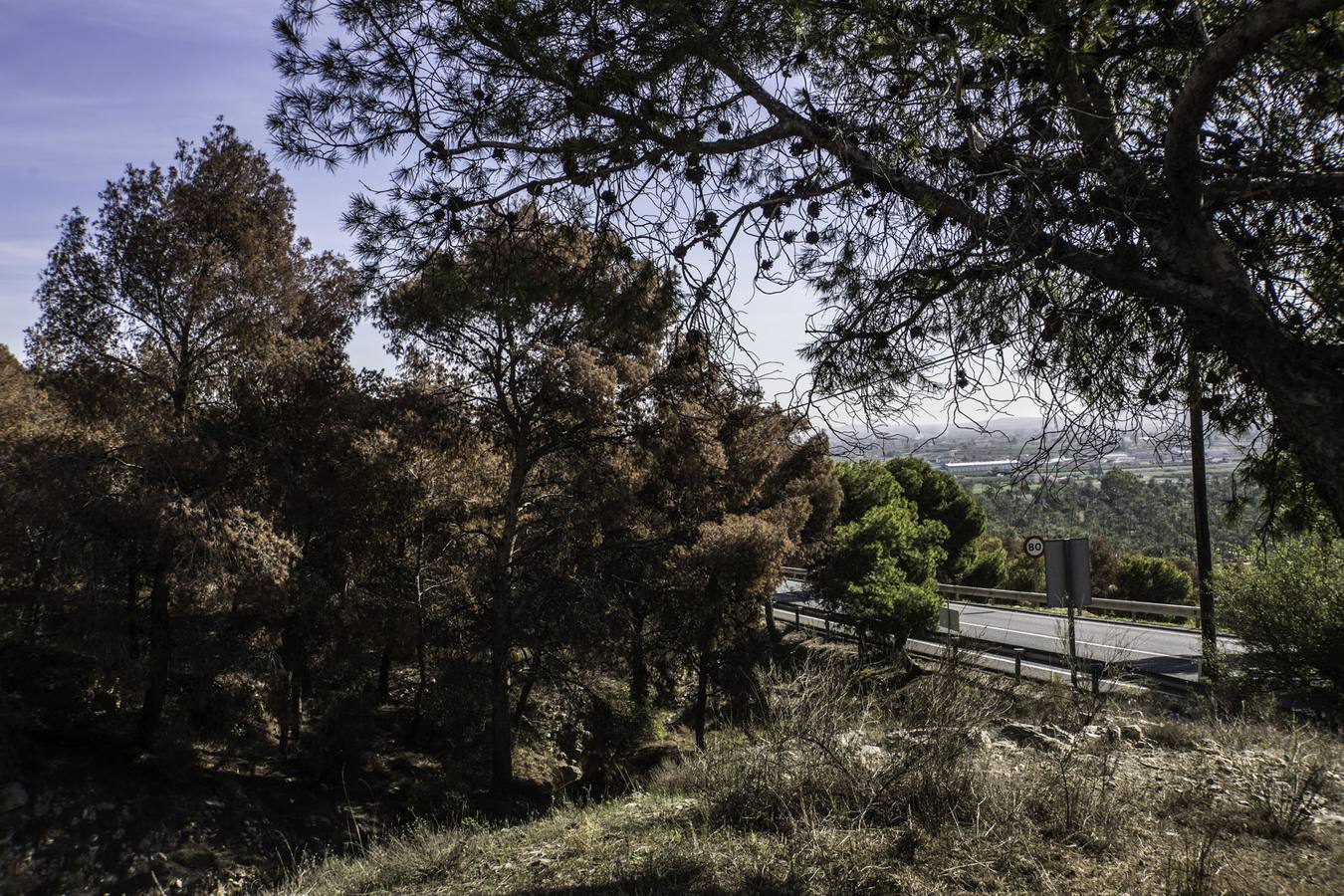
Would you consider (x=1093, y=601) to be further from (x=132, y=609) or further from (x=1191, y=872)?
(x=132, y=609)

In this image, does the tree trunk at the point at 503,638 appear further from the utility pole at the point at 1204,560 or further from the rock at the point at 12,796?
the utility pole at the point at 1204,560

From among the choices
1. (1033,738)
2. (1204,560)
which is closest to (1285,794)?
Answer: (1033,738)

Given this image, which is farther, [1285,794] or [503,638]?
[503,638]

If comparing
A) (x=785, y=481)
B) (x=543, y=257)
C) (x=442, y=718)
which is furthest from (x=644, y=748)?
(x=543, y=257)

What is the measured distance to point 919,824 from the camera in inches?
187

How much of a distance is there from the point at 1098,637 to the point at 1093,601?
288 centimetres

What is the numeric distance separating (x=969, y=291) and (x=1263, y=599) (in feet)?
40.5

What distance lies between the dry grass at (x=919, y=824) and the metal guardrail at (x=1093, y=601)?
535 inches

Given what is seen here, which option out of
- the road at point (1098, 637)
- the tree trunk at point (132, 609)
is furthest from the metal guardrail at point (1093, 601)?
the tree trunk at point (132, 609)

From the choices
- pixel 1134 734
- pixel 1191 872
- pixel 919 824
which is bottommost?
pixel 1134 734

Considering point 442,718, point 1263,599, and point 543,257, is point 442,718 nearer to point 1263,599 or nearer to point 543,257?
point 543,257

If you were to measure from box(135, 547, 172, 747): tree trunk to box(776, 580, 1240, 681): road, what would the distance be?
1366 centimetres

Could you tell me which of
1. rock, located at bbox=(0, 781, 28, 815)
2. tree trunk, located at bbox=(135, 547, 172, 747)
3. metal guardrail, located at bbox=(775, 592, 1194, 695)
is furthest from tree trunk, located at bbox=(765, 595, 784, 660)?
→ rock, located at bbox=(0, 781, 28, 815)

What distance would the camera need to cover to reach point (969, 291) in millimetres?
4914
